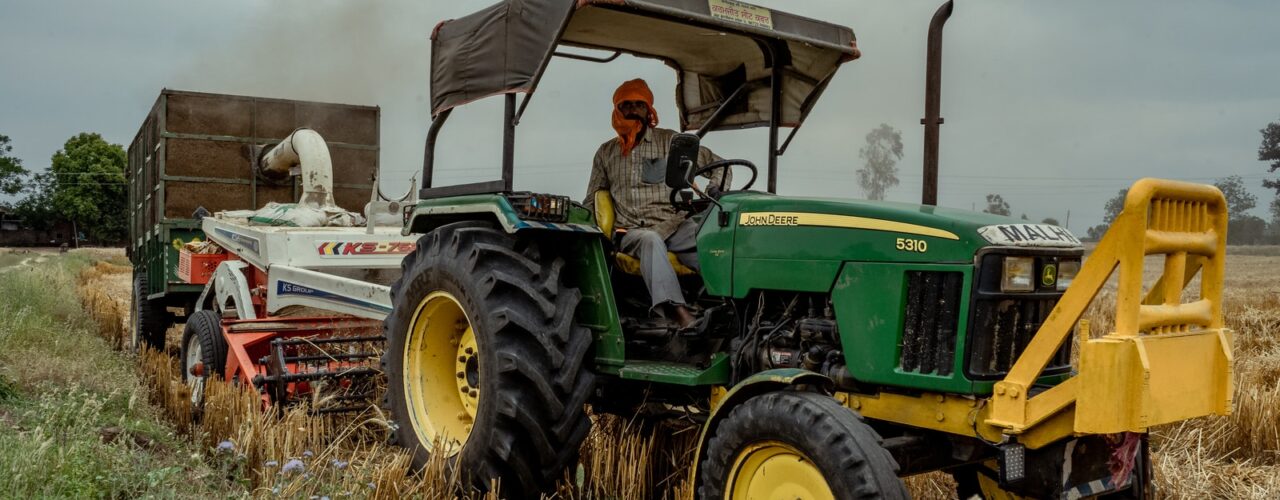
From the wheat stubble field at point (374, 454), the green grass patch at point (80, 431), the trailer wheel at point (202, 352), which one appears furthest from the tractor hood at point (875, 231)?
the trailer wheel at point (202, 352)

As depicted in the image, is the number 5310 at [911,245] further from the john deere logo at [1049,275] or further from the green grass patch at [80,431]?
the green grass patch at [80,431]

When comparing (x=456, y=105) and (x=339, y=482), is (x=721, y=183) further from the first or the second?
(x=339, y=482)

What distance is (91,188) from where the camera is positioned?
58.2 metres

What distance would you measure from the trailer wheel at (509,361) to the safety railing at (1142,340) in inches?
68.7

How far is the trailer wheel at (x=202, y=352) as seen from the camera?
6.54 metres

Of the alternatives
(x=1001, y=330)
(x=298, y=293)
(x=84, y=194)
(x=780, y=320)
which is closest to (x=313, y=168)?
(x=298, y=293)

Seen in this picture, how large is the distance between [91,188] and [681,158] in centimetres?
6331

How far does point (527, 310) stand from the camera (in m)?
4.25

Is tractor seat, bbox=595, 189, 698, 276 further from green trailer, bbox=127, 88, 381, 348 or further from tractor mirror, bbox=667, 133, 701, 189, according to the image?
green trailer, bbox=127, 88, 381, 348

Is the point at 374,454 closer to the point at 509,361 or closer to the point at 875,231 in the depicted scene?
the point at 509,361

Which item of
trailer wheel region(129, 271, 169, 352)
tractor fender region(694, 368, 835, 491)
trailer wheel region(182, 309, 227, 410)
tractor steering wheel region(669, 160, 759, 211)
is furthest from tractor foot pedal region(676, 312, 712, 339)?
trailer wheel region(129, 271, 169, 352)

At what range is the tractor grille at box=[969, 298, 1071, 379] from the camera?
333 centimetres

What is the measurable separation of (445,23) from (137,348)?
6.55m

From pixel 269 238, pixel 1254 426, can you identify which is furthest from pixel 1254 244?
pixel 269 238
